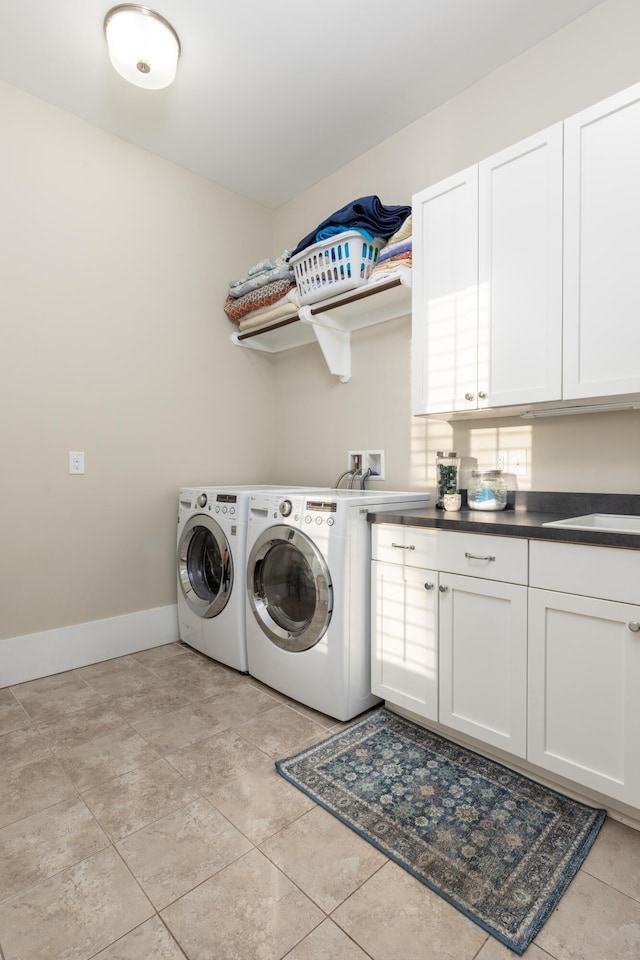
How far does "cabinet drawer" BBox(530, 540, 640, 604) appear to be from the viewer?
1305mm

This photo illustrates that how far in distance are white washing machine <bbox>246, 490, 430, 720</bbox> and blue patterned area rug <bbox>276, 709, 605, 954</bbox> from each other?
0.22 metres

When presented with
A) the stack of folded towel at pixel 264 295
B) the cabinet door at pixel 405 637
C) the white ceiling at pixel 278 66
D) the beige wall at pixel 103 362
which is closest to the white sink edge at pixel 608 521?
the cabinet door at pixel 405 637

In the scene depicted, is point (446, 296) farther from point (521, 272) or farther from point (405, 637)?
point (405, 637)

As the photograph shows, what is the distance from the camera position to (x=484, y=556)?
1608mm

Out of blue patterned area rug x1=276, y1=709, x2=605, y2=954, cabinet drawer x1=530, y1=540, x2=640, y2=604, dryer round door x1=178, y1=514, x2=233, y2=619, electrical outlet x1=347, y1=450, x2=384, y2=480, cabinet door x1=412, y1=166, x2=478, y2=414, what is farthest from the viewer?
electrical outlet x1=347, y1=450, x2=384, y2=480

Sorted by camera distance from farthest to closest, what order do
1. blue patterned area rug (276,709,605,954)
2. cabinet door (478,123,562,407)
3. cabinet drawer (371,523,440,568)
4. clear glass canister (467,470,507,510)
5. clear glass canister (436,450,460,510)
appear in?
clear glass canister (436,450,460,510), clear glass canister (467,470,507,510), cabinet drawer (371,523,440,568), cabinet door (478,123,562,407), blue patterned area rug (276,709,605,954)

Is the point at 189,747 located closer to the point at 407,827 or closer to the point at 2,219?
the point at 407,827

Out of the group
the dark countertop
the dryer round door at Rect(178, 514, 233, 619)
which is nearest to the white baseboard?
the dryer round door at Rect(178, 514, 233, 619)

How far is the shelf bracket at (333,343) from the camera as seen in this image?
2.69 meters

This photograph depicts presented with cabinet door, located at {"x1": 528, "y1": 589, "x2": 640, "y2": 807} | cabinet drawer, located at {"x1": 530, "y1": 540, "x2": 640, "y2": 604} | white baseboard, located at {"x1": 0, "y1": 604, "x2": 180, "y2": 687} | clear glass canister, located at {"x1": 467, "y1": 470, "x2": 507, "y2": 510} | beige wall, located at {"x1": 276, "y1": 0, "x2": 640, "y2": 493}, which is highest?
beige wall, located at {"x1": 276, "y1": 0, "x2": 640, "y2": 493}

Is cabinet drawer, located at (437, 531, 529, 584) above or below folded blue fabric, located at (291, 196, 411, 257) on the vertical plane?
below

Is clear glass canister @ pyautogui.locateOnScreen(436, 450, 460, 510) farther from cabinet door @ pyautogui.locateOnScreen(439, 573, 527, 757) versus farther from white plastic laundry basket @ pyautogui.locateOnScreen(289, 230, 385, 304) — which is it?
white plastic laundry basket @ pyautogui.locateOnScreen(289, 230, 385, 304)

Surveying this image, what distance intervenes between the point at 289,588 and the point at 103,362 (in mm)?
1537

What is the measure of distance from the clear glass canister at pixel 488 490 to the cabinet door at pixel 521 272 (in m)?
0.36
